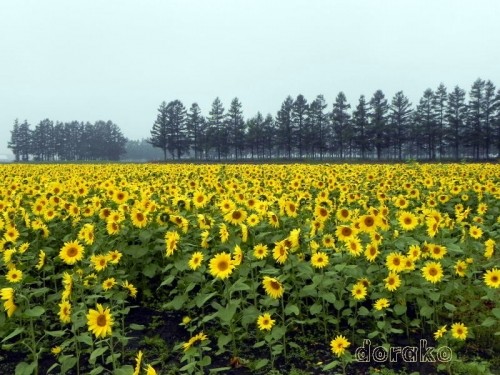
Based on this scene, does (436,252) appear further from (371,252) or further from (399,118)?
(399,118)

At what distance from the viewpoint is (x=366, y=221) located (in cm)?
514

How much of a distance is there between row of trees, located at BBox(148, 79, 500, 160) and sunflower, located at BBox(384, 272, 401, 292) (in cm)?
7793

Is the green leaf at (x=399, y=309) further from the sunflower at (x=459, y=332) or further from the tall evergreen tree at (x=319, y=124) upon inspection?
the tall evergreen tree at (x=319, y=124)

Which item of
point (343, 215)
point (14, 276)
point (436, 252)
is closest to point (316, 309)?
point (436, 252)

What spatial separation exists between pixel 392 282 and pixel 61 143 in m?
151

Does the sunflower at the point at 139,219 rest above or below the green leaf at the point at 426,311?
above

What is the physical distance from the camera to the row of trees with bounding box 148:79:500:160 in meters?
79.1

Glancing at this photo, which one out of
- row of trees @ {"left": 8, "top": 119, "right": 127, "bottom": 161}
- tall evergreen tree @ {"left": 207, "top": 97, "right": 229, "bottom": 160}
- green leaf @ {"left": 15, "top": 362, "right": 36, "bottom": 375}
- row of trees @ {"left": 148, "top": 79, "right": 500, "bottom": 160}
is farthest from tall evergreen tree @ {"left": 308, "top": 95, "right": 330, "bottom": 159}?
green leaf @ {"left": 15, "top": 362, "right": 36, "bottom": 375}

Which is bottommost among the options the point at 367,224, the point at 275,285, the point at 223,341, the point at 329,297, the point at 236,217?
the point at 223,341

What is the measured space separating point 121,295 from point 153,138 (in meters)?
99.0

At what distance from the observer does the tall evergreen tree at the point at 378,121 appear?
80.6m

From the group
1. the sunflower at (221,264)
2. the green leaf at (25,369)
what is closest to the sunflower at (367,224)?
the sunflower at (221,264)

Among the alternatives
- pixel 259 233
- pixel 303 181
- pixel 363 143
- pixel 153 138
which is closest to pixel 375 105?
pixel 363 143

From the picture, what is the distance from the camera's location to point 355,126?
83062 mm
